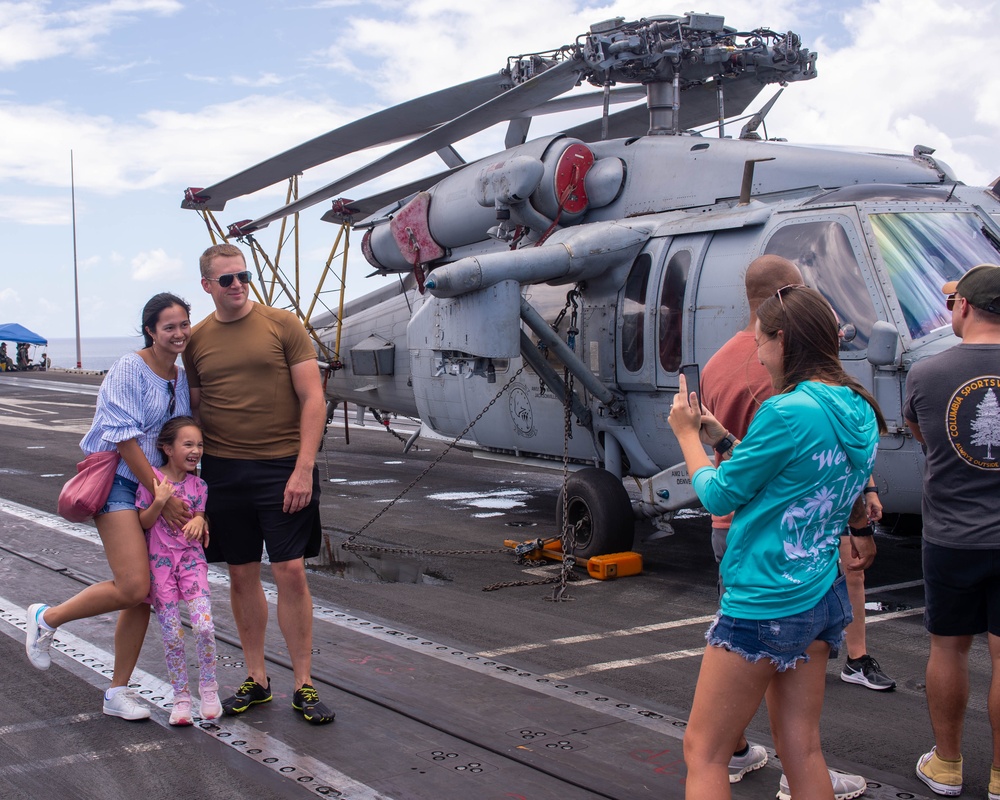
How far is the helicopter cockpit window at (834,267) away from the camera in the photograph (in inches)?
271

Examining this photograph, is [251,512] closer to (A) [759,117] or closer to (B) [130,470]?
(B) [130,470]

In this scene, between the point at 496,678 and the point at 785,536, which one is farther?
the point at 496,678

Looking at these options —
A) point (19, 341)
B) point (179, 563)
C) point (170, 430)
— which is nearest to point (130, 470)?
point (170, 430)

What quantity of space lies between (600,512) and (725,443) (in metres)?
4.85

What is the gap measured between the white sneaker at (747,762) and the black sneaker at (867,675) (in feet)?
4.33

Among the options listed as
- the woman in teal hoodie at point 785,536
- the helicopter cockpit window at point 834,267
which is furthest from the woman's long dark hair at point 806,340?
the helicopter cockpit window at point 834,267

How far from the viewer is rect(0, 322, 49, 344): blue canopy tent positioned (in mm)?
44031

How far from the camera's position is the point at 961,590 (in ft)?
13.3

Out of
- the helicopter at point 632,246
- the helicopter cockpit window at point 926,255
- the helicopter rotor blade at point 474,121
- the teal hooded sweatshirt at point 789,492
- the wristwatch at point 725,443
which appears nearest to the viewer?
the teal hooded sweatshirt at point 789,492

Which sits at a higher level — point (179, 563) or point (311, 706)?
point (179, 563)

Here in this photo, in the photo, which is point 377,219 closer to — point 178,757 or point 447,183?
point 447,183

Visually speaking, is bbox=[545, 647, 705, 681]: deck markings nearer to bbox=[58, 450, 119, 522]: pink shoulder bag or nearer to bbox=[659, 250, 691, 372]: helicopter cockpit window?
bbox=[58, 450, 119, 522]: pink shoulder bag

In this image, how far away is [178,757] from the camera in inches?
180

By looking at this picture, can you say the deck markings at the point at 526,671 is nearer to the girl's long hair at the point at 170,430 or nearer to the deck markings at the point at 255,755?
the deck markings at the point at 255,755
